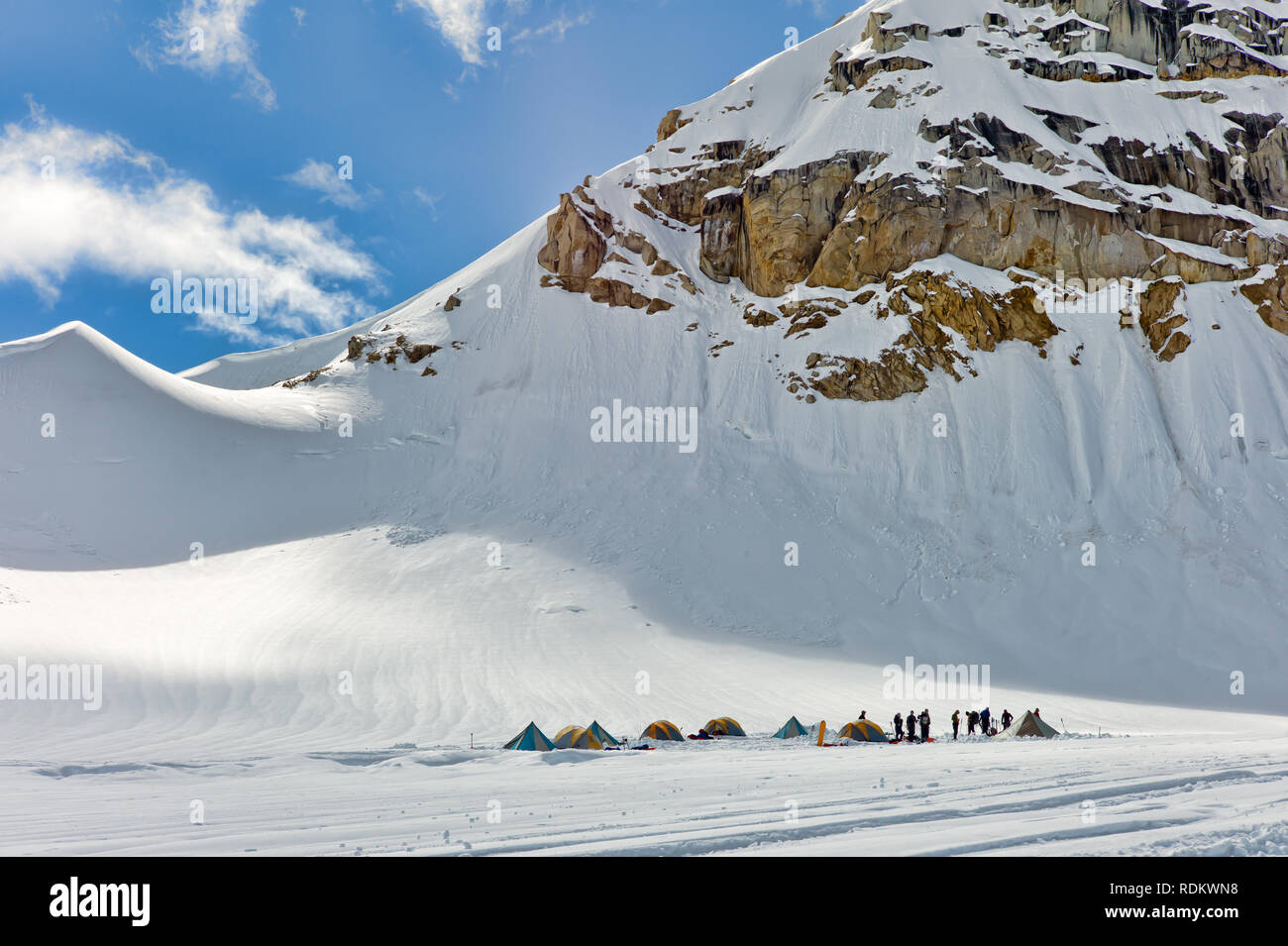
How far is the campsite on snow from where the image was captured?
8648mm

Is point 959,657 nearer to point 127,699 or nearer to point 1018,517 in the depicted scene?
point 1018,517

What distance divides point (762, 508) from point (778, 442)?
17.0ft

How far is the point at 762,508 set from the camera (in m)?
33.9

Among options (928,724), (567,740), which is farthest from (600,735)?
(928,724)

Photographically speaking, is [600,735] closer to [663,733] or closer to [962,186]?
[663,733]

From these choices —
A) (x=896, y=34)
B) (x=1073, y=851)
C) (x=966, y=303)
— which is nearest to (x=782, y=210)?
(x=966, y=303)

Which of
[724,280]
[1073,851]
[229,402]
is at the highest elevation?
[724,280]

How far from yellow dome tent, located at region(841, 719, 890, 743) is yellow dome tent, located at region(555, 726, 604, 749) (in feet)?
17.5

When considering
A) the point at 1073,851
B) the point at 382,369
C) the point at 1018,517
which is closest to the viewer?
the point at 1073,851

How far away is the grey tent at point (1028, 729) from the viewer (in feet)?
56.2

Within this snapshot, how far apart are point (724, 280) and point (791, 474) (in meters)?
16.2

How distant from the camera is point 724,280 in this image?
47375 mm
